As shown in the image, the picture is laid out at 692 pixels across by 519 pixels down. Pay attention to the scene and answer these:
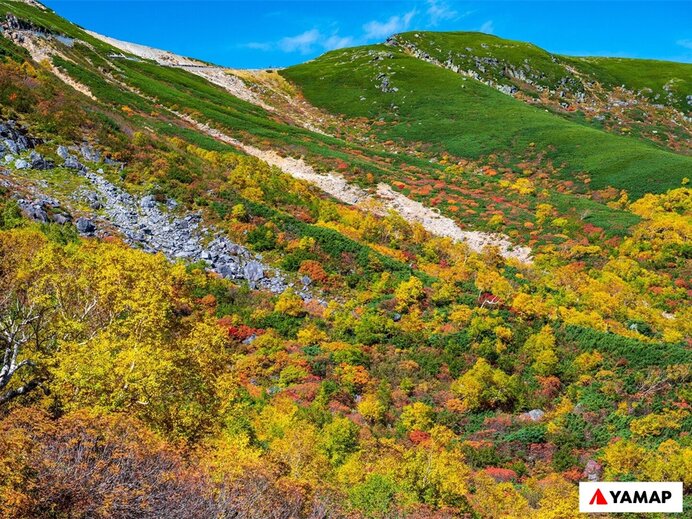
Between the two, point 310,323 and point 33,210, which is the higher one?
point 33,210

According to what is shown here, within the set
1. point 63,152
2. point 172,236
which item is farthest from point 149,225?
point 63,152

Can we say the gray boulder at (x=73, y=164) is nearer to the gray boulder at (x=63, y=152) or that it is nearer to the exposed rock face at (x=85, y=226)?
the gray boulder at (x=63, y=152)

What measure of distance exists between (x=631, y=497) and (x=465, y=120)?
86.5m

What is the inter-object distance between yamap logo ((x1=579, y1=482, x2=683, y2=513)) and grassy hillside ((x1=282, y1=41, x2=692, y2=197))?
5407 centimetres

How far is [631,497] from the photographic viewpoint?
57.6ft

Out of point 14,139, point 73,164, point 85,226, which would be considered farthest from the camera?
point 73,164

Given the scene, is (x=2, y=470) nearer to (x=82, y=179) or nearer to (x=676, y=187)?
(x=82, y=179)

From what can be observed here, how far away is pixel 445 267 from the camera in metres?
42.6

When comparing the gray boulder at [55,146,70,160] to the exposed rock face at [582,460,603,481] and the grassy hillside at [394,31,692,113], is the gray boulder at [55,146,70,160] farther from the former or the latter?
the grassy hillside at [394,31,692,113]

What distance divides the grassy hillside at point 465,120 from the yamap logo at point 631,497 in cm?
5407

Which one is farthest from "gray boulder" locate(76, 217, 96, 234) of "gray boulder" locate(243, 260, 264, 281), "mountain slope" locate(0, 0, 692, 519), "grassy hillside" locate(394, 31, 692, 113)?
"grassy hillside" locate(394, 31, 692, 113)

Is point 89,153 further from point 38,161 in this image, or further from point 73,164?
point 38,161

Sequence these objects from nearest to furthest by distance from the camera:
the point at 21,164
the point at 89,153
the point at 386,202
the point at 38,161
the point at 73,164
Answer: the point at 21,164 < the point at 38,161 < the point at 73,164 < the point at 89,153 < the point at 386,202

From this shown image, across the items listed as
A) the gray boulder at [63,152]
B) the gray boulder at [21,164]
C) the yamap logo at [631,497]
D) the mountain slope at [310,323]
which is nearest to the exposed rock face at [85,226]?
the mountain slope at [310,323]
